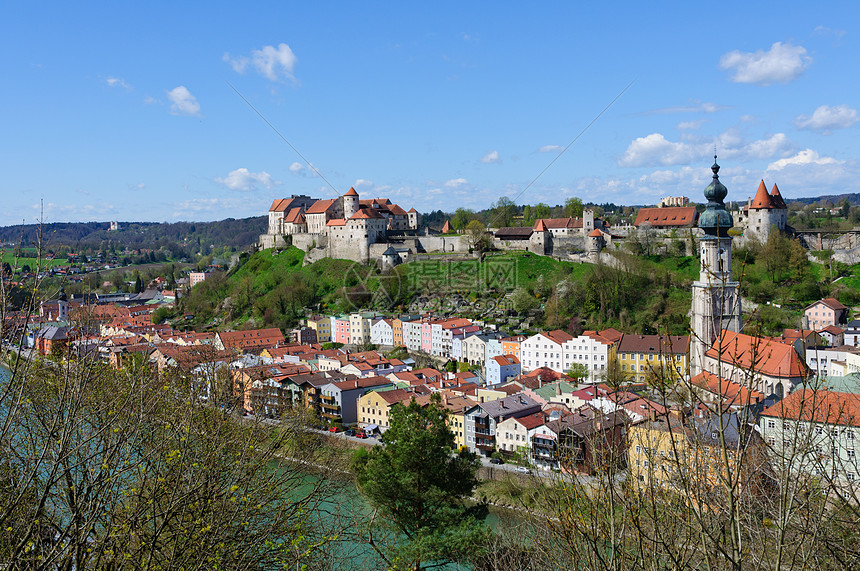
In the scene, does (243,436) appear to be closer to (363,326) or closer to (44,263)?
(44,263)

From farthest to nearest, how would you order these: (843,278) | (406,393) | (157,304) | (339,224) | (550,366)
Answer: (157,304)
(339,224)
(843,278)
(550,366)
(406,393)

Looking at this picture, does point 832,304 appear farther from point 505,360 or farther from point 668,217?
point 668,217

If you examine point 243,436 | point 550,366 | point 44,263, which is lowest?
point 550,366

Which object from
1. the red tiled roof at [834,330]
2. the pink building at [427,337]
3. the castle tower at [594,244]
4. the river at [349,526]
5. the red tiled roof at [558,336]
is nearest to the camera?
the river at [349,526]

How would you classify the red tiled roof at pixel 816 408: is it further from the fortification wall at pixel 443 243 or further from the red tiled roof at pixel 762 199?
the fortification wall at pixel 443 243

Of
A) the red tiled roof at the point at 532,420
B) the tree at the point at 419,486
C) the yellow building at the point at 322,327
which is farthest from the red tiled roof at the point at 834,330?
the yellow building at the point at 322,327

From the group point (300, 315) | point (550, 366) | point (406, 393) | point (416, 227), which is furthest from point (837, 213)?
point (406, 393)
